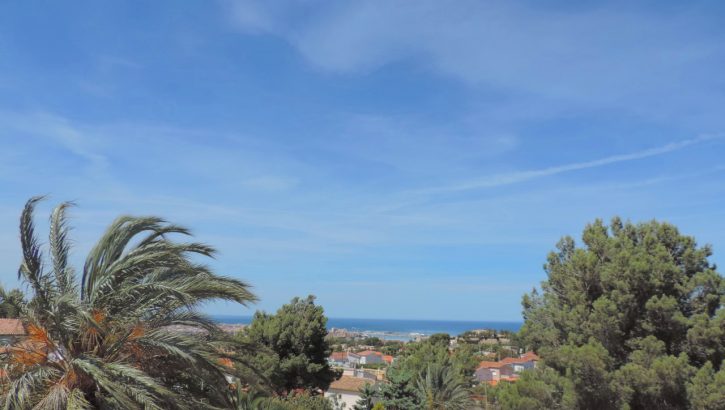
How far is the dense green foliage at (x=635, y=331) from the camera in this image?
11.5m

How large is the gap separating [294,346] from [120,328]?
871 inches

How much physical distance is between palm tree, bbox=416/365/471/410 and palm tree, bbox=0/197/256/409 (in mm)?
19295

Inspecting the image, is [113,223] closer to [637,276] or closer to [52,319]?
[52,319]

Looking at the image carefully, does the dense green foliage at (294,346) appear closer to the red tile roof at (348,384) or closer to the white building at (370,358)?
the red tile roof at (348,384)

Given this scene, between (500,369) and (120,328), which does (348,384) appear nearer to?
(500,369)

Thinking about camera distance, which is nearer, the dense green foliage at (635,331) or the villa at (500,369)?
the dense green foliage at (635,331)

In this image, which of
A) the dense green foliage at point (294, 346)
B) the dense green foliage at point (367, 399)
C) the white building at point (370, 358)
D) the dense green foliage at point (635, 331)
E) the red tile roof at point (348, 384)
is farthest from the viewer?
the white building at point (370, 358)

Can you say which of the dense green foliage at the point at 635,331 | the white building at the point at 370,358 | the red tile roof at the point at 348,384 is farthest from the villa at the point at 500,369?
the dense green foliage at the point at 635,331

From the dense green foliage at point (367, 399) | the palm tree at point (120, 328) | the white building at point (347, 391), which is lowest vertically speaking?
the white building at point (347, 391)

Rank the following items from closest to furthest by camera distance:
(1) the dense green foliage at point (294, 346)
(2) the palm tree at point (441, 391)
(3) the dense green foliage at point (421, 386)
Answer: (2) the palm tree at point (441, 391)
(3) the dense green foliage at point (421, 386)
(1) the dense green foliage at point (294, 346)

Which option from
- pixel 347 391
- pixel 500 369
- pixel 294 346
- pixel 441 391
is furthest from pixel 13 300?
pixel 500 369

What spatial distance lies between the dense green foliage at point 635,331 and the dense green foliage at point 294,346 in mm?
17164

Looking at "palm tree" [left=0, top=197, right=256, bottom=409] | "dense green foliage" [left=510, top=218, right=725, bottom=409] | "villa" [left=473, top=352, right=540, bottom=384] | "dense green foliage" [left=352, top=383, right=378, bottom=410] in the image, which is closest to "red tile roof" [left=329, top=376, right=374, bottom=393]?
"dense green foliage" [left=352, top=383, right=378, bottom=410]

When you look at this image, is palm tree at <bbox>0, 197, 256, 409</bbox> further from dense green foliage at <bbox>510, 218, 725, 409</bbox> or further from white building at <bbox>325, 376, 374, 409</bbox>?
white building at <bbox>325, 376, 374, 409</bbox>
